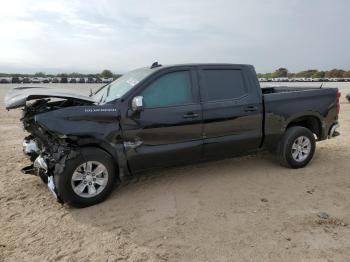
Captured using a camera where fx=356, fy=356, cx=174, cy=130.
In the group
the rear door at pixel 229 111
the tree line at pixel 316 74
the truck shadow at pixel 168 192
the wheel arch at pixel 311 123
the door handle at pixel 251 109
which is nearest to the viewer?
the truck shadow at pixel 168 192

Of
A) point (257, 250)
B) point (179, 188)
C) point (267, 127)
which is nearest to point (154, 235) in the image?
point (257, 250)

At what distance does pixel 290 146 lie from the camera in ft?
20.2

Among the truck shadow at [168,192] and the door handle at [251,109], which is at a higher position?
the door handle at [251,109]

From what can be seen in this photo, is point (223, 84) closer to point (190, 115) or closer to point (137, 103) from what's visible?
point (190, 115)

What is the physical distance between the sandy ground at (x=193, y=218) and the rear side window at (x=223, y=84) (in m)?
1.36

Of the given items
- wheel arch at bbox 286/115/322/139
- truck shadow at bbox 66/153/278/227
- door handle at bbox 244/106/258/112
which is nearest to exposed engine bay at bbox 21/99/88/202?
truck shadow at bbox 66/153/278/227

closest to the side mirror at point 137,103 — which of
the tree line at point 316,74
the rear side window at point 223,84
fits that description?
the rear side window at point 223,84

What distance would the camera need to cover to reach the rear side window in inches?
218

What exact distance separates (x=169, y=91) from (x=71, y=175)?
182 cm

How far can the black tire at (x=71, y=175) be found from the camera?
14.9 feet

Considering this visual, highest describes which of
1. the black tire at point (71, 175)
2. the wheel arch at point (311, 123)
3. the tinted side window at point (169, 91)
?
the tinted side window at point (169, 91)

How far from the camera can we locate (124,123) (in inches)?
192

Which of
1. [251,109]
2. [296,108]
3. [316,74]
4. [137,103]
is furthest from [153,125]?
[316,74]

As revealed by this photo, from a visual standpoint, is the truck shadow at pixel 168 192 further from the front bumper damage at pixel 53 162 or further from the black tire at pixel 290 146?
the front bumper damage at pixel 53 162
